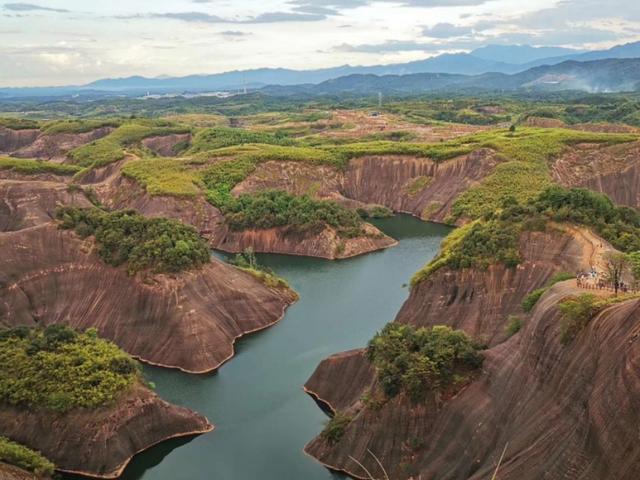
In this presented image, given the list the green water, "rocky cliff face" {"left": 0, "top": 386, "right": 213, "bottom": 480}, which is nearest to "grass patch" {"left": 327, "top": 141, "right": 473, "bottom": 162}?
the green water

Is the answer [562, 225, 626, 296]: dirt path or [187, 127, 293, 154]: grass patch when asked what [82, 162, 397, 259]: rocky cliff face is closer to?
[187, 127, 293, 154]: grass patch

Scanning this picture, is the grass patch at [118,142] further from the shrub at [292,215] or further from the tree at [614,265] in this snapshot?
the tree at [614,265]

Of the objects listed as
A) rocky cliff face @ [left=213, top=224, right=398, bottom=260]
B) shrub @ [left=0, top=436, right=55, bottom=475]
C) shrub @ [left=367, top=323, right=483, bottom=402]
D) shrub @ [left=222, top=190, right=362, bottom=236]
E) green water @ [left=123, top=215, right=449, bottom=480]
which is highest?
shrub @ [left=367, top=323, right=483, bottom=402]

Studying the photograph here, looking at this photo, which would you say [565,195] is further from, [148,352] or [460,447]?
[148,352]

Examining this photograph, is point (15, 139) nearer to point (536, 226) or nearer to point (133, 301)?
point (133, 301)

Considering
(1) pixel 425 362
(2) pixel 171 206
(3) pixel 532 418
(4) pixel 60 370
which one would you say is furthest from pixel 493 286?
(2) pixel 171 206
